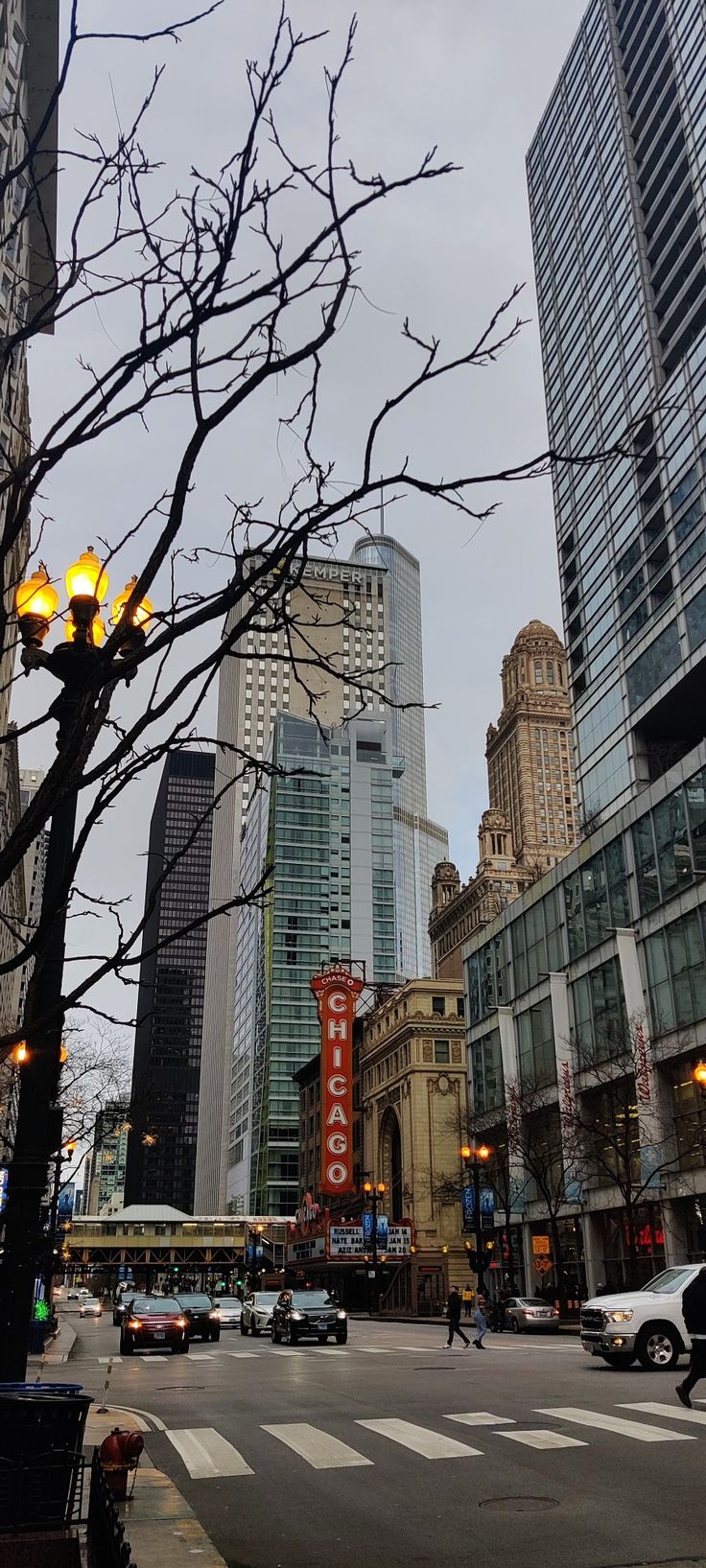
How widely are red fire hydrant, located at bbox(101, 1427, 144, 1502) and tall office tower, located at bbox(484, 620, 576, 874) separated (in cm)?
16139

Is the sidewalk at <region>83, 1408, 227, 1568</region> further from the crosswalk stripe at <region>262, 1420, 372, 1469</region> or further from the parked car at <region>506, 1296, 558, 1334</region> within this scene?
the parked car at <region>506, 1296, 558, 1334</region>

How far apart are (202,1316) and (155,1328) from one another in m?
6.07

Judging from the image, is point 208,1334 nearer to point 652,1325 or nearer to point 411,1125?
point 652,1325

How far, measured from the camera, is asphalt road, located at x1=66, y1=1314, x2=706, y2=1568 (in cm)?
762

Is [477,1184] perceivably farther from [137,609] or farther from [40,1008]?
[137,609]

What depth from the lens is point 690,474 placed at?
62.0m

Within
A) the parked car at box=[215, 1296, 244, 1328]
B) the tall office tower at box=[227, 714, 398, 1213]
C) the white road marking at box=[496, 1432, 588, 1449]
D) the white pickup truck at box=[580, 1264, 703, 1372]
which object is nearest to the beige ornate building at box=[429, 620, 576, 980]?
the tall office tower at box=[227, 714, 398, 1213]

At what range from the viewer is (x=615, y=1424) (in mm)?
12469

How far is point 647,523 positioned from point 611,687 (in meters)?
9.91

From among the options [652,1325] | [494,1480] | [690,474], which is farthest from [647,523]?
[494,1480]

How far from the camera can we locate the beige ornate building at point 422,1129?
264 ft

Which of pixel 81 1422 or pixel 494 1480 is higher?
pixel 81 1422

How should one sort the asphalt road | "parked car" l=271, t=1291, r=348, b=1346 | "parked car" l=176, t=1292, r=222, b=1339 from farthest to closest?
"parked car" l=176, t=1292, r=222, b=1339
"parked car" l=271, t=1291, r=348, b=1346
the asphalt road

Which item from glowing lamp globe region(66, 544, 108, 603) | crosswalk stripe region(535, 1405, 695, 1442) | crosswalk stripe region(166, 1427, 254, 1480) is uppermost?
glowing lamp globe region(66, 544, 108, 603)
